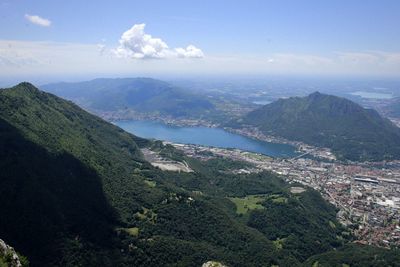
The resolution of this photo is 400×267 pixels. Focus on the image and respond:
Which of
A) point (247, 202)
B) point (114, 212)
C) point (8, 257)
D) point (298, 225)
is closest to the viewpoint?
point (8, 257)

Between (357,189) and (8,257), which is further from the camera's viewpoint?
(357,189)

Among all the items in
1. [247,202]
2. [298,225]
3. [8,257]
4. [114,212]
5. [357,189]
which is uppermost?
[8,257]

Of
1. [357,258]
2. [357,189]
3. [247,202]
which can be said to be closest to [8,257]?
[357,258]

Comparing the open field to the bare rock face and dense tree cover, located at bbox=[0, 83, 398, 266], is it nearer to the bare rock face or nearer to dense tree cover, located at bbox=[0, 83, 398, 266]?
dense tree cover, located at bbox=[0, 83, 398, 266]

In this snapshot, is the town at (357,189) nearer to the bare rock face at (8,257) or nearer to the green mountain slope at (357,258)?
the green mountain slope at (357,258)

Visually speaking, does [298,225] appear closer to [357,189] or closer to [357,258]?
[357,258]

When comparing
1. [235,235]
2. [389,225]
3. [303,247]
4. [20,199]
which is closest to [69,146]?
[20,199]

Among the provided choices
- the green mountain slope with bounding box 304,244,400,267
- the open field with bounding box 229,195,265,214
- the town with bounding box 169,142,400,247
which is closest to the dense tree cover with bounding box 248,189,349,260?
the open field with bounding box 229,195,265,214

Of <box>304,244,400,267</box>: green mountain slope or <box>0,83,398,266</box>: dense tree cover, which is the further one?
<box>304,244,400,267</box>: green mountain slope

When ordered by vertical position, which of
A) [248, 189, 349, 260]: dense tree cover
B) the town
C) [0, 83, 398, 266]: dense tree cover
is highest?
[0, 83, 398, 266]: dense tree cover
